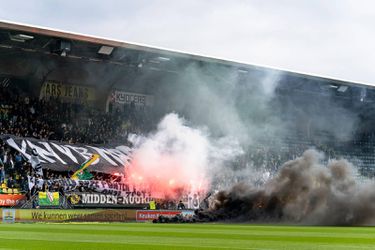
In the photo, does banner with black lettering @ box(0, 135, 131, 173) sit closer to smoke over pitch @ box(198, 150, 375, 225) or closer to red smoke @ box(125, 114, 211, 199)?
red smoke @ box(125, 114, 211, 199)

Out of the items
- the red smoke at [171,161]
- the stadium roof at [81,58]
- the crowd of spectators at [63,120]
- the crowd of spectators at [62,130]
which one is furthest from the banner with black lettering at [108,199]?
the stadium roof at [81,58]

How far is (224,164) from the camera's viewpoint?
44.4 meters

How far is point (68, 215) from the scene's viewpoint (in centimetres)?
3228

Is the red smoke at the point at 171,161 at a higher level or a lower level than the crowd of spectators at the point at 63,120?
lower

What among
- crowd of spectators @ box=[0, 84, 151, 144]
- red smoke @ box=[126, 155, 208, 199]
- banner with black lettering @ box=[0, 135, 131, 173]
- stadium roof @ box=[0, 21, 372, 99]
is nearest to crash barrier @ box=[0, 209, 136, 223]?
banner with black lettering @ box=[0, 135, 131, 173]

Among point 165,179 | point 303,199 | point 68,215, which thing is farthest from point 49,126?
point 303,199

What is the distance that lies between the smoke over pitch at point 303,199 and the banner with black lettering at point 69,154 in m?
8.02

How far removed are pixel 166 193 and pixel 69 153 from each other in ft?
20.4

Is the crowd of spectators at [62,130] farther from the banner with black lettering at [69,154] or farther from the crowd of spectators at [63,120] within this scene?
the banner with black lettering at [69,154]

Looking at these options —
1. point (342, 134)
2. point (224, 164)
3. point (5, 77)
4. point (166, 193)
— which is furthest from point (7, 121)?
point (342, 134)

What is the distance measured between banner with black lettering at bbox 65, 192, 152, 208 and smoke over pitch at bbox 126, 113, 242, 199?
1547 millimetres

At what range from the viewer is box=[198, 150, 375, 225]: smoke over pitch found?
30.1 meters

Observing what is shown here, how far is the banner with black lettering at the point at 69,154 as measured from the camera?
36.3m

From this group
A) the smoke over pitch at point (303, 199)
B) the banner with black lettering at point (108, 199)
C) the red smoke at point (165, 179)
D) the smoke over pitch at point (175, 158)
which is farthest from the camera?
the smoke over pitch at point (175, 158)
